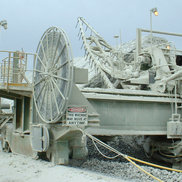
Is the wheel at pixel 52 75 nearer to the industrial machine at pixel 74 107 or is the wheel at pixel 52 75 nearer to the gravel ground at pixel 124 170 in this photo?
the industrial machine at pixel 74 107

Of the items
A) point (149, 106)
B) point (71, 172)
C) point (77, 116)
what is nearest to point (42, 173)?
point (71, 172)

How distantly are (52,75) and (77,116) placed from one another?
1.63 metres

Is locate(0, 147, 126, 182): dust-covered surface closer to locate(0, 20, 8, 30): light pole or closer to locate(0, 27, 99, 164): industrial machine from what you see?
locate(0, 27, 99, 164): industrial machine

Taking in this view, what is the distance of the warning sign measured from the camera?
848cm

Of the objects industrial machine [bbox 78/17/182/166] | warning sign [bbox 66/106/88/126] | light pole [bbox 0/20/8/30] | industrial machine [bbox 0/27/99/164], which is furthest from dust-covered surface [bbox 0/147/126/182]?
light pole [bbox 0/20/8/30]

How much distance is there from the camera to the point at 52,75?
9312 millimetres

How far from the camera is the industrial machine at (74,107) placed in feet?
29.2

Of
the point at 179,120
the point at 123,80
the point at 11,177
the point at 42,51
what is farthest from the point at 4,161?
the point at 123,80

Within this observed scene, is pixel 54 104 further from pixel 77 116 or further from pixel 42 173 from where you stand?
pixel 42 173

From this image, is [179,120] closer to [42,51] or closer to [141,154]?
[141,154]

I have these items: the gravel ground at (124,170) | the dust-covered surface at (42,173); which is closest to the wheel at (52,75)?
the dust-covered surface at (42,173)

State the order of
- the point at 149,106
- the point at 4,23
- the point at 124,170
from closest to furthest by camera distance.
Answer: the point at 124,170, the point at 149,106, the point at 4,23

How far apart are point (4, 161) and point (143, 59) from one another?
8259 mm

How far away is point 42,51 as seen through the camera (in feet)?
34.2
